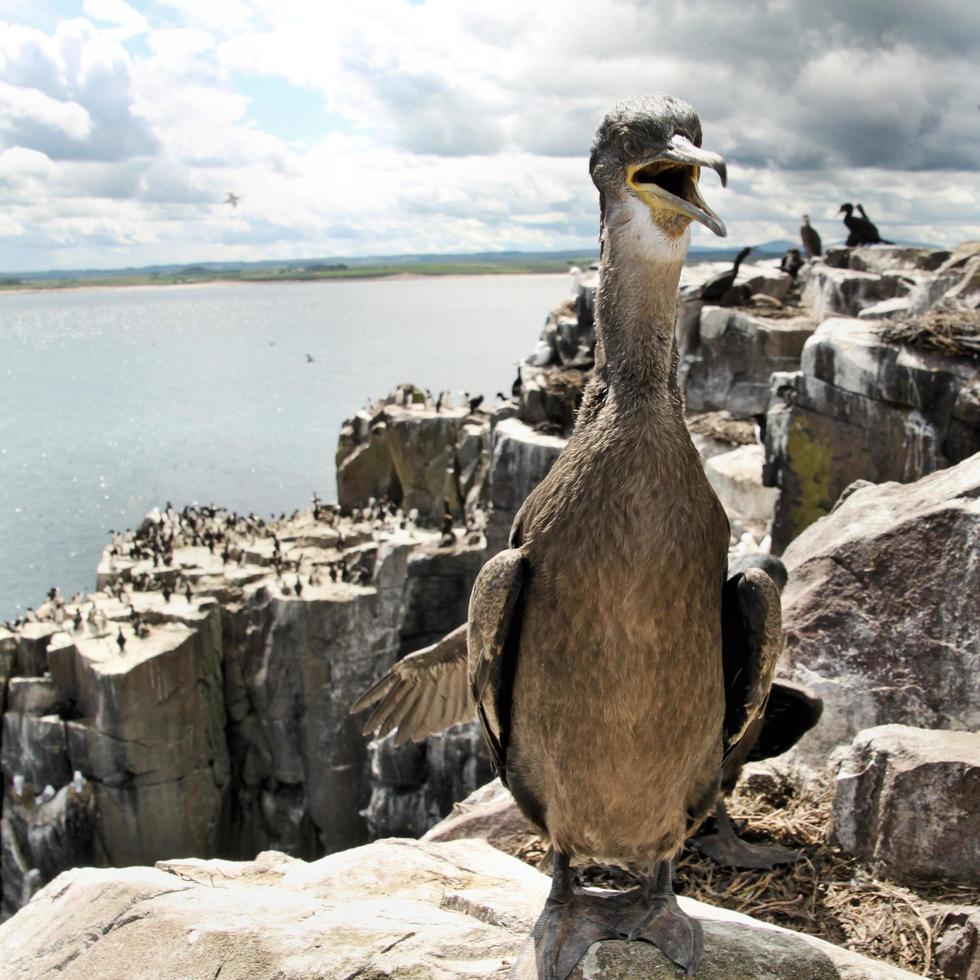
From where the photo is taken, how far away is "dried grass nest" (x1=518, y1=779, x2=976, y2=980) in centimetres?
371

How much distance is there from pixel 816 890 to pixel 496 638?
2265 millimetres

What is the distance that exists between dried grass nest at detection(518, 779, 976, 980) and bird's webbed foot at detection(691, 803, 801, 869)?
0.13 feet

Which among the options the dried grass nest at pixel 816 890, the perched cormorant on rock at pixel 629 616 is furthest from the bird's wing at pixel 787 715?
the perched cormorant on rock at pixel 629 616

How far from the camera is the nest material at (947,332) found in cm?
846

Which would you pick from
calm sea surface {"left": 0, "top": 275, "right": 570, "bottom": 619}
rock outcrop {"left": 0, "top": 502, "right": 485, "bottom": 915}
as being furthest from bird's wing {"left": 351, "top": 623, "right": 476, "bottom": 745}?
calm sea surface {"left": 0, "top": 275, "right": 570, "bottom": 619}

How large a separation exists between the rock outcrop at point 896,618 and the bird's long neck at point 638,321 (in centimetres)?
264

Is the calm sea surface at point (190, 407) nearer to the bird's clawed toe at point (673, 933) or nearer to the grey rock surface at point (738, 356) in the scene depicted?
the grey rock surface at point (738, 356)

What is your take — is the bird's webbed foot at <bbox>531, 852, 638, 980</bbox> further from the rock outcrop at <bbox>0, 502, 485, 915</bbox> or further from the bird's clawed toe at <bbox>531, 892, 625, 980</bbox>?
the rock outcrop at <bbox>0, 502, 485, 915</bbox>

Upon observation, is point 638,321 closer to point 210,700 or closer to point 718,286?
point 718,286

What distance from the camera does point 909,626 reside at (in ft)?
15.3

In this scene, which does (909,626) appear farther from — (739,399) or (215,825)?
(215,825)

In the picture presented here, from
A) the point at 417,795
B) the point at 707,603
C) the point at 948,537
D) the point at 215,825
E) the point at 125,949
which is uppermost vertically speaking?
the point at 707,603

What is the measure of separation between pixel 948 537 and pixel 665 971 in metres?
2.83

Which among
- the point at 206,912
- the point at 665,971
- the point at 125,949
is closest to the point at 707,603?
the point at 665,971
